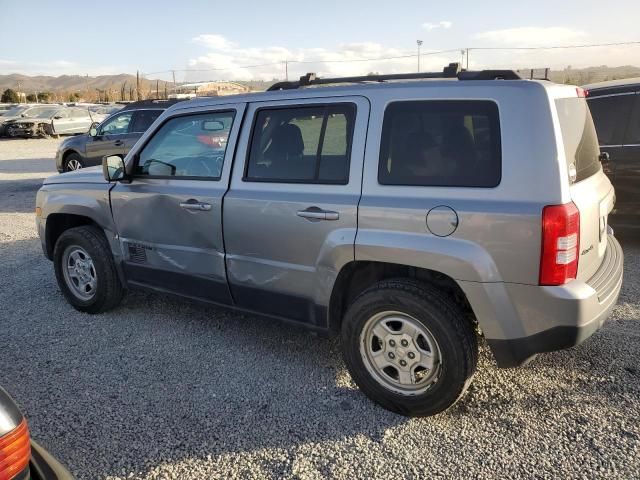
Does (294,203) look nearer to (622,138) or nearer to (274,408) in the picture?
(274,408)

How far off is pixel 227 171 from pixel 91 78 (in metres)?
165

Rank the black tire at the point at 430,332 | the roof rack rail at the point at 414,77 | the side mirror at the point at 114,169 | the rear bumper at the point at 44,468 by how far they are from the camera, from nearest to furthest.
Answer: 1. the rear bumper at the point at 44,468
2. the black tire at the point at 430,332
3. the roof rack rail at the point at 414,77
4. the side mirror at the point at 114,169

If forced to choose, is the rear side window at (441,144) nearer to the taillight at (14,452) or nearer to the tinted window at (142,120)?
the taillight at (14,452)

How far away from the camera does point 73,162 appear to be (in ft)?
40.7

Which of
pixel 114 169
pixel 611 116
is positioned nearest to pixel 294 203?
pixel 114 169

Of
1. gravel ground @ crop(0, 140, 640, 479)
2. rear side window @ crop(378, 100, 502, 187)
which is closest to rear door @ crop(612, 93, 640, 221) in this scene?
gravel ground @ crop(0, 140, 640, 479)

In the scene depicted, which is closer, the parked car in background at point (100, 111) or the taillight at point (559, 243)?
the taillight at point (559, 243)

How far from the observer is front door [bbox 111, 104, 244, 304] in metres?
3.73

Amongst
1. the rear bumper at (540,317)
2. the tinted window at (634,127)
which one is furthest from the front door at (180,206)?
the tinted window at (634,127)

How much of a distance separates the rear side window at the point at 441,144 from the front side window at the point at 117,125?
9718 millimetres

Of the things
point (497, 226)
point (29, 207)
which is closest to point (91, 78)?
point (29, 207)

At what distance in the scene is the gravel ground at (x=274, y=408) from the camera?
2717mm

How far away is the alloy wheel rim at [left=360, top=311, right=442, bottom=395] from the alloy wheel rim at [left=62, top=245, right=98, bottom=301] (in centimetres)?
265

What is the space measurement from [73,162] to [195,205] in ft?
33.0
